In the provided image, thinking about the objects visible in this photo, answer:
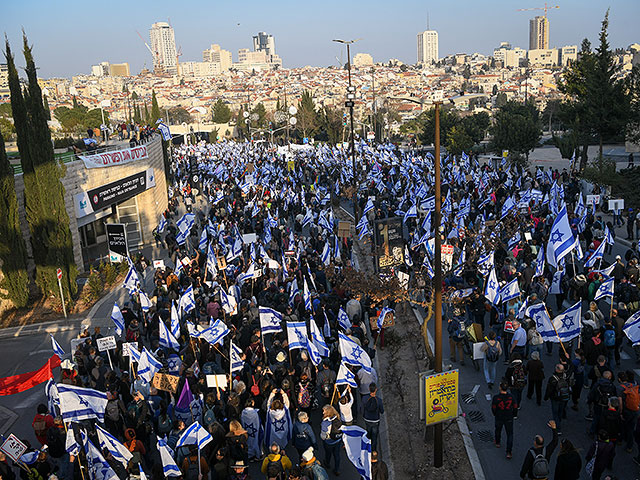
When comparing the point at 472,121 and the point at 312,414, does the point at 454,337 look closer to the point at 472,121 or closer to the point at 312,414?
the point at 312,414

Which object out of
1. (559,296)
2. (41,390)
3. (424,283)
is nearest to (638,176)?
(559,296)

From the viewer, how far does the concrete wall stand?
71.5 ft

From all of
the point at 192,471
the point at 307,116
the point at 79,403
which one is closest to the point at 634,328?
the point at 192,471

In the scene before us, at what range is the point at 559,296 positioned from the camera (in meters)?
15.7

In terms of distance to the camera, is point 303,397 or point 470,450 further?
point 303,397

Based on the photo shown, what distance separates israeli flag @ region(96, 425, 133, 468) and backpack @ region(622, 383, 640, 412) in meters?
7.86

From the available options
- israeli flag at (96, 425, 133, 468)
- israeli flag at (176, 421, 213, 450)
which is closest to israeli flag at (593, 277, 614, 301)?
israeli flag at (176, 421, 213, 450)

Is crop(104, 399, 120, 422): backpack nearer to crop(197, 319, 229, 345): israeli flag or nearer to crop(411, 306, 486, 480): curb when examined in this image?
crop(197, 319, 229, 345): israeli flag

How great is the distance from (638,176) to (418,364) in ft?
81.5

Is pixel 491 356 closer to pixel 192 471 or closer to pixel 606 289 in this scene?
pixel 606 289

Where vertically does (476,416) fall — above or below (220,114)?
below

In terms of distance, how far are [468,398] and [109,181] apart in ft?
65.7

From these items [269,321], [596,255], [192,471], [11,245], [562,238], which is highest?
[562,238]

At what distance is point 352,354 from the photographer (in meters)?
10.9
